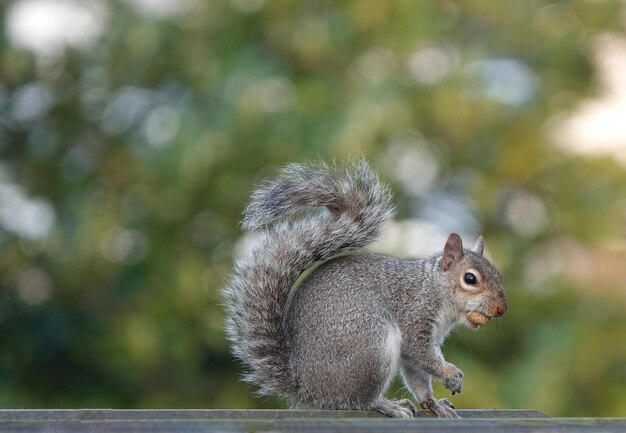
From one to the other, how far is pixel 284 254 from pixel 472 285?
14.7 inches

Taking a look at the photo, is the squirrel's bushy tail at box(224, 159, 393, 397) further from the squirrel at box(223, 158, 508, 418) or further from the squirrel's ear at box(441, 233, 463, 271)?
the squirrel's ear at box(441, 233, 463, 271)

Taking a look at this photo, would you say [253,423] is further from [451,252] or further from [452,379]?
[451,252]

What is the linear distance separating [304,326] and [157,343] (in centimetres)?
217

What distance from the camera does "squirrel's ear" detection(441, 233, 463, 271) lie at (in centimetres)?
211

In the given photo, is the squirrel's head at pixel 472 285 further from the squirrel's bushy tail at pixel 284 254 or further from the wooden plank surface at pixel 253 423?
the wooden plank surface at pixel 253 423

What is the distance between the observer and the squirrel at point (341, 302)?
1923mm

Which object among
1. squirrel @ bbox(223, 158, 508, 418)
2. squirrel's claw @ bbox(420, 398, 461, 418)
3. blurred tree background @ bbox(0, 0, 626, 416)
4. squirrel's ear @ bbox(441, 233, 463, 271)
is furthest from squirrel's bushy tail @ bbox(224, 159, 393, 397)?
blurred tree background @ bbox(0, 0, 626, 416)

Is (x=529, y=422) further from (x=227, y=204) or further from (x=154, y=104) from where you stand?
(x=154, y=104)

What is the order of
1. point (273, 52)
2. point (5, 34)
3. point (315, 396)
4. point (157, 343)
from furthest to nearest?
1. point (5, 34)
2. point (273, 52)
3. point (157, 343)
4. point (315, 396)

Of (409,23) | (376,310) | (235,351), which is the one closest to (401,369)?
(376,310)

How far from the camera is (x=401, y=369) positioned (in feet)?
6.79

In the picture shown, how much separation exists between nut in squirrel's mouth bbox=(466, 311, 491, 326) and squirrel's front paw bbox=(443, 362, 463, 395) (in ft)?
0.32

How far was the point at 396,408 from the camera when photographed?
191 centimetres

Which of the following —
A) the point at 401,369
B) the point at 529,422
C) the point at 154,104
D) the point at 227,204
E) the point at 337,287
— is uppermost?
the point at 154,104
